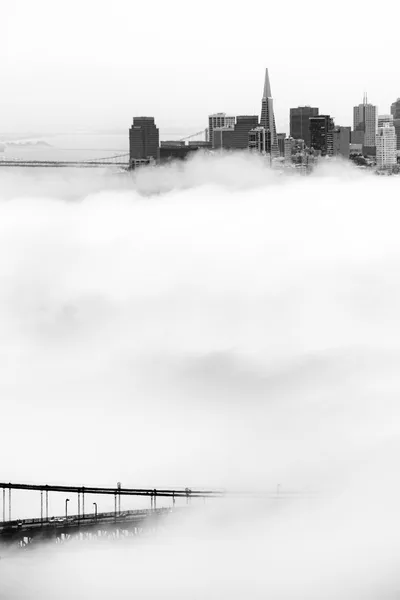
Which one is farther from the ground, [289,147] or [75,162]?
[289,147]

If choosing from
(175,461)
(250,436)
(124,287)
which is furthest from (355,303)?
(175,461)

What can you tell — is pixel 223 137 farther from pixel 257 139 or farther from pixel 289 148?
pixel 289 148

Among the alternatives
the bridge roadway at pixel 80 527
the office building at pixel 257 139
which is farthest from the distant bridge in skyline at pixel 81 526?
the office building at pixel 257 139

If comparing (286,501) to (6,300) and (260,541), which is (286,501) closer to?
(260,541)

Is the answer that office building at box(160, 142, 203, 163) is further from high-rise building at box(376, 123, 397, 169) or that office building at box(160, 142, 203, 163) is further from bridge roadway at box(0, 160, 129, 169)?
high-rise building at box(376, 123, 397, 169)

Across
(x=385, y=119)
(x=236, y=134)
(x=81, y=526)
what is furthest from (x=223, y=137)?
(x=81, y=526)
